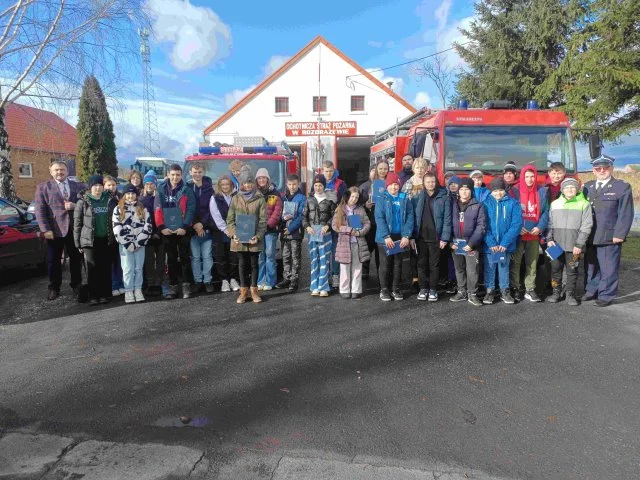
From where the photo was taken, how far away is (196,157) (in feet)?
29.7

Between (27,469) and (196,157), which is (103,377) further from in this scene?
(196,157)

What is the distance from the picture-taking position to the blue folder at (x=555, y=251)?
6508 millimetres

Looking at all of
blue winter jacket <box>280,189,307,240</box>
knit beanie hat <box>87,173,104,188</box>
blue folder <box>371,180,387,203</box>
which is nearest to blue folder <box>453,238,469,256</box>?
blue folder <box>371,180,387,203</box>

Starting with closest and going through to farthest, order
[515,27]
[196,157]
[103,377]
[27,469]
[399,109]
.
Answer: [27,469] → [103,377] → [196,157] → [515,27] → [399,109]

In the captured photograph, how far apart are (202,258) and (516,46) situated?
19065 millimetres

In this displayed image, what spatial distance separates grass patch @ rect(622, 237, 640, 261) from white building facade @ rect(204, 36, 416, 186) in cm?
1694

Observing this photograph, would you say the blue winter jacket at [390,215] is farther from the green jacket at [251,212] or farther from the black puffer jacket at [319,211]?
the green jacket at [251,212]

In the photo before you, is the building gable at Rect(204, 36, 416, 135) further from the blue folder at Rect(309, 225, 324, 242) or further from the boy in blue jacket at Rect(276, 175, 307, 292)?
the blue folder at Rect(309, 225, 324, 242)

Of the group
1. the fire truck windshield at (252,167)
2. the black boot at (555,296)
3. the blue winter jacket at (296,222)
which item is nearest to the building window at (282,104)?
the fire truck windshield at (252,167)

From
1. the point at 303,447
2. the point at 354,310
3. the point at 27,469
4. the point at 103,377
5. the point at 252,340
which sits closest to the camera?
the point at 27,469

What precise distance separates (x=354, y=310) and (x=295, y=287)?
4.59ft

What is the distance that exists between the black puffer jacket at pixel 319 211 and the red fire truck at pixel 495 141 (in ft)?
6.64

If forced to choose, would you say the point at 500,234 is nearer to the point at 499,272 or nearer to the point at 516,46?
the point at 499,272

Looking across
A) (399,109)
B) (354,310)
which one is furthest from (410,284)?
(399,109)
